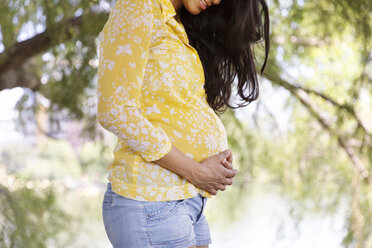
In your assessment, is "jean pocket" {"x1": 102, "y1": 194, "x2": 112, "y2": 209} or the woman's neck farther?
the woman's neck

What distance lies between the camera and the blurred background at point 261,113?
2191mm

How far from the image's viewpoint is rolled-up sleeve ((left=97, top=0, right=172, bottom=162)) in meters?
0.84

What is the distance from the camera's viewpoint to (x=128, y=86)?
849 millimetres

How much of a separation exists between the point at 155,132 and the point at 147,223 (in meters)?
0.15

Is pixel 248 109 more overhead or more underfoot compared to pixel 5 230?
more overhead

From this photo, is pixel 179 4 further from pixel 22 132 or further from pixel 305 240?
pixel 305 240

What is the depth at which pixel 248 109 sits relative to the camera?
2666 millimetres

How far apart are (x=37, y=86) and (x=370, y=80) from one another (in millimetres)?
1777

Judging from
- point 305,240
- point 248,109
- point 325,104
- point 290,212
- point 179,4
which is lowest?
A: point 305,240

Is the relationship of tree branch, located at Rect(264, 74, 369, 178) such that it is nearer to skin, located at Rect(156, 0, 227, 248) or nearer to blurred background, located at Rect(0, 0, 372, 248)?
blurred background, located at Rect(0, 0, 372, 248)

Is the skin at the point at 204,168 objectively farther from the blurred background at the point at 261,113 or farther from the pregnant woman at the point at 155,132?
the blurred background at the point at 261,113

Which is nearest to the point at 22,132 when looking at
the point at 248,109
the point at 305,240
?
the point at 248,109

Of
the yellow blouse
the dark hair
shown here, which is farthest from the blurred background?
the yellow blouse

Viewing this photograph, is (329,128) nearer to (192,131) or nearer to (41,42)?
(41,42)
